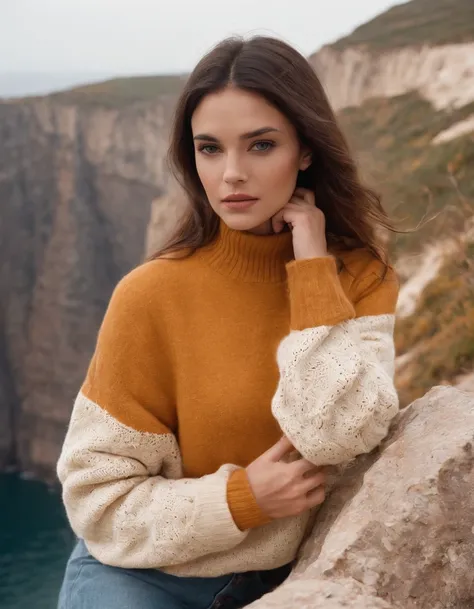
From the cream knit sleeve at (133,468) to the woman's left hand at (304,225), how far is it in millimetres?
427

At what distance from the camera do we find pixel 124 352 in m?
2.00

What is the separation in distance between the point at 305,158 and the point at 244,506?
36.7 inches

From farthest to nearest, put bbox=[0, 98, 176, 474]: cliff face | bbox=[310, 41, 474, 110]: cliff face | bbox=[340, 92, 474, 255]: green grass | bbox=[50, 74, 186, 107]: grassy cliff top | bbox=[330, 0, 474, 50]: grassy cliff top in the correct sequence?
bbox=[50, 74, 186, 107]: grassy cliff top, bbox=[0, 98, 176, 474]: cliff face, bbox=[330, 0, 474, 50]: grassy cliff top, bbox=[310, 41, 474, 110]: cliff face, bbox=[340, 92, 474, 255]: green grass

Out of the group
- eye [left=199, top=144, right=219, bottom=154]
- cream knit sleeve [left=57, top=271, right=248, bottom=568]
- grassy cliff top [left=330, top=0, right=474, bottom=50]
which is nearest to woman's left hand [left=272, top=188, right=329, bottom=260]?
eye [left=199, top=144, right=219, bottom=154]

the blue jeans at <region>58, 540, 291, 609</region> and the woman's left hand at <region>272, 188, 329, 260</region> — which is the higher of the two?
the woman's left hand at <region>272, 188, 329, 260</region>

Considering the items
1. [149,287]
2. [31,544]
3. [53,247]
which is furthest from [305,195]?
[53,247]

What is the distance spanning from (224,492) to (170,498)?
0.14 meters

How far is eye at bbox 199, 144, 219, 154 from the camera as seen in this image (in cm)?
197

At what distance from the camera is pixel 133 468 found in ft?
6.48

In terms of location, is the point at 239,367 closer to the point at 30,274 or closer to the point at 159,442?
the point at 159,442

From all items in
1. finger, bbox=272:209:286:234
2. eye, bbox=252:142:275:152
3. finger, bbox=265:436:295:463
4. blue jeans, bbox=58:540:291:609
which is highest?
eye, bbox=252:142:275:152

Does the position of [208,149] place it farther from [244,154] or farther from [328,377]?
[328,377]

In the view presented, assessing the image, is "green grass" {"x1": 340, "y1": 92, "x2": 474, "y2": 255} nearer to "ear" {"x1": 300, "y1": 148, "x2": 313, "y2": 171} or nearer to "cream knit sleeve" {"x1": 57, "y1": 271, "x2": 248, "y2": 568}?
"ear" {"x1": 300, "y1": 148, "x2": 313, "y2": 171}

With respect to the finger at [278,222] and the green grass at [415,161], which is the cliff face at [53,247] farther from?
the finger at [278,222]
